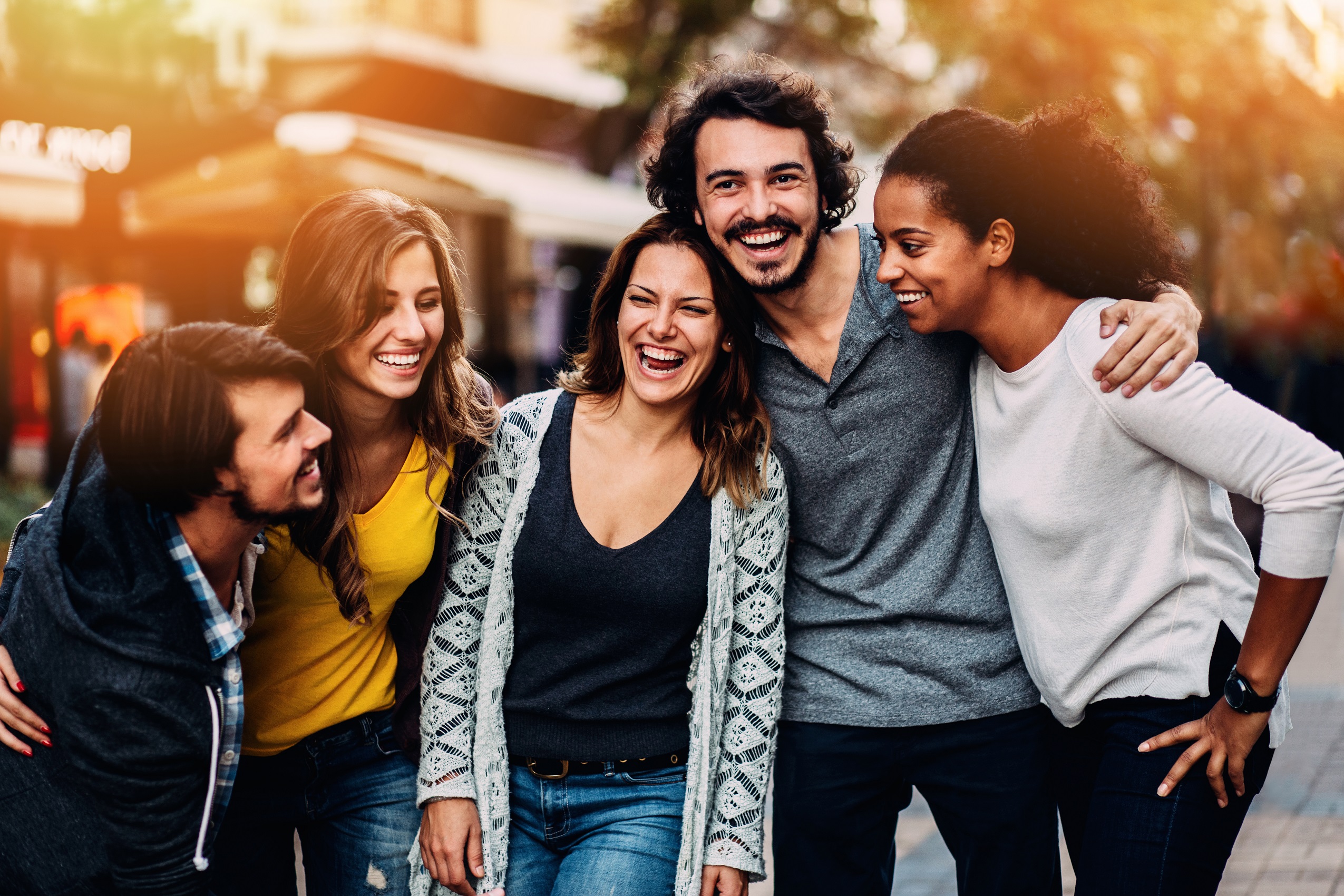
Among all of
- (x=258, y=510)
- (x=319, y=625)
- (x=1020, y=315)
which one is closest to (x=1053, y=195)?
(x=1020, y=315)

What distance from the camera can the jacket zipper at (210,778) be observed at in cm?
213

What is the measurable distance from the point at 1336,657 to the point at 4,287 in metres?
10.2

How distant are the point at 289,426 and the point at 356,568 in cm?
51

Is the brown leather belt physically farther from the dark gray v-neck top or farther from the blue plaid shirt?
the blue plaid shirt

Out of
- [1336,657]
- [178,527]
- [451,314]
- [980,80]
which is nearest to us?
[178,527]

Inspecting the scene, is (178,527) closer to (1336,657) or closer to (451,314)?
(451,314)

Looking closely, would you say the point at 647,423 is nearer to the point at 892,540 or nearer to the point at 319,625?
the point at 892,540

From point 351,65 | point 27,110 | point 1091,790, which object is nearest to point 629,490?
point 1091,790

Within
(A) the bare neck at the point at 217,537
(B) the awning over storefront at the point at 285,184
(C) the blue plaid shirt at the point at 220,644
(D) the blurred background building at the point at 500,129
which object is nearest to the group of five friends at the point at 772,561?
(A) the bare neck at the point at 217,537

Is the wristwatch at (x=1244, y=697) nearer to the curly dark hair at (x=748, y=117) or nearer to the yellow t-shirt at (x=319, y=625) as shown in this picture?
the curly dark hair at (x=748, y=117)

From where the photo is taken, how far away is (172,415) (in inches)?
83.6

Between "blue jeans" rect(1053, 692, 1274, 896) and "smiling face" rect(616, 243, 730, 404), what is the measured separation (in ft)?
3.80

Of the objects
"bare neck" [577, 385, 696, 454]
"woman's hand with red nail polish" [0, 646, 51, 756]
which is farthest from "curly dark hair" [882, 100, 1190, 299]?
"woman's hand with red nail polish" [0, 646, 51, 756]

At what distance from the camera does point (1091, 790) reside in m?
2.71
